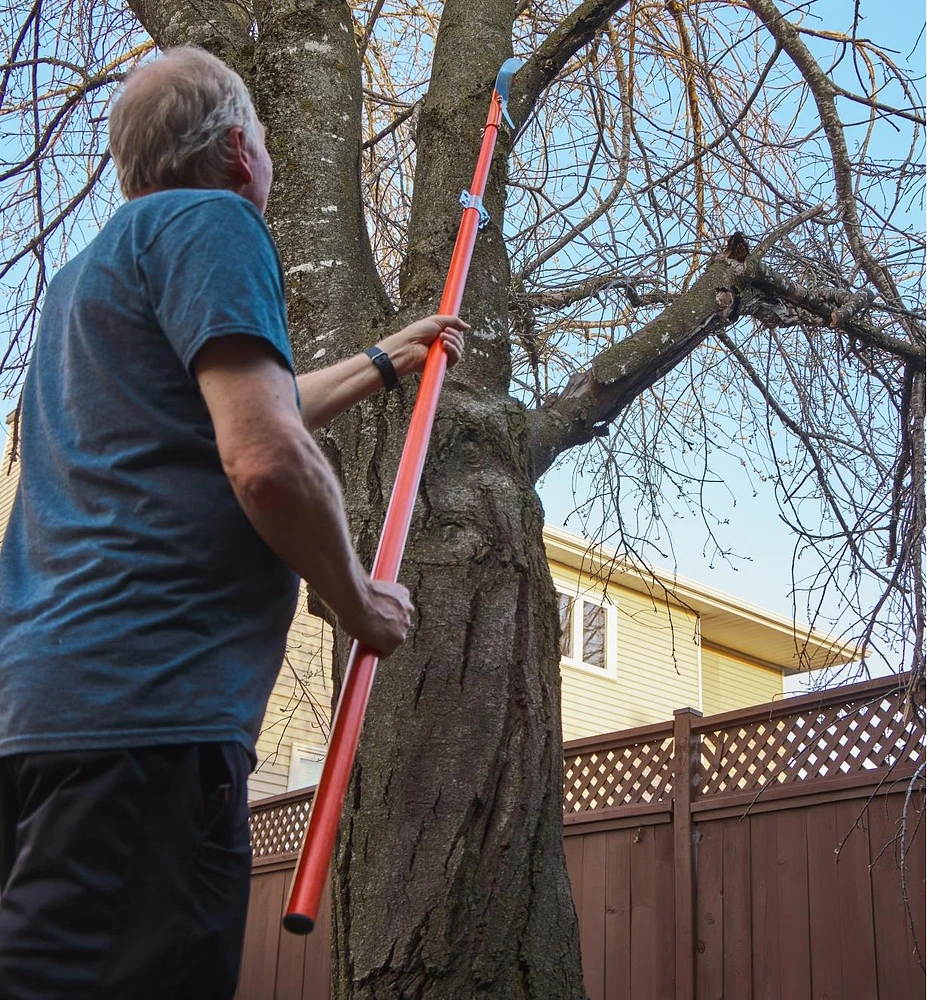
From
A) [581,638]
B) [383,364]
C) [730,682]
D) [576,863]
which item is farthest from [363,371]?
[730,682]

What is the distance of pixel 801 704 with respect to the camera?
18.4 ft

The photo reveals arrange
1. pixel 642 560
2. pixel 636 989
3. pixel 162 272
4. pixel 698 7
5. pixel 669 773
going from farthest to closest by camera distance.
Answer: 1. pixel 669 773
2. pixel 636 989
3. pixel 698 7
4. pixel 642 560
5. pixel 162 272

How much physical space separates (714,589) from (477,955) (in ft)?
38.5

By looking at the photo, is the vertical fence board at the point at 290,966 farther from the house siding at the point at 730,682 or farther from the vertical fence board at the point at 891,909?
the house siding at the point at 730,682

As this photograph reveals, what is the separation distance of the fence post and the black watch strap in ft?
13.9

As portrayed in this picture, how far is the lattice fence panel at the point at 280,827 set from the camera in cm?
812

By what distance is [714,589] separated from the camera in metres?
13.4

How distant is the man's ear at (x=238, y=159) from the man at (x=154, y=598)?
0.44ft

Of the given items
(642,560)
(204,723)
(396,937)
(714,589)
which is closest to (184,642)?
(204,723)

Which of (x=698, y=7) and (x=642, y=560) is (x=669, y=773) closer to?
(x=642, y=560)

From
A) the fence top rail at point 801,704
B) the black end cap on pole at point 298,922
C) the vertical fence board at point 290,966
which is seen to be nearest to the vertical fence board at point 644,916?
the fence top rail at point 801,704

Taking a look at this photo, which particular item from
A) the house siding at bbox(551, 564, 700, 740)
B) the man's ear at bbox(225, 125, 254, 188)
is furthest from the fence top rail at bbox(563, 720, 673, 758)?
the house siding at bbox(551, 564, 700, 740)

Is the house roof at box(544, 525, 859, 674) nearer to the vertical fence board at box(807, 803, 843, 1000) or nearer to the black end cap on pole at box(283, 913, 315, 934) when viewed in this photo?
the vertical fence board at box(807, 803, 843, 1000)

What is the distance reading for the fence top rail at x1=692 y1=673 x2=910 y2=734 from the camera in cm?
504
